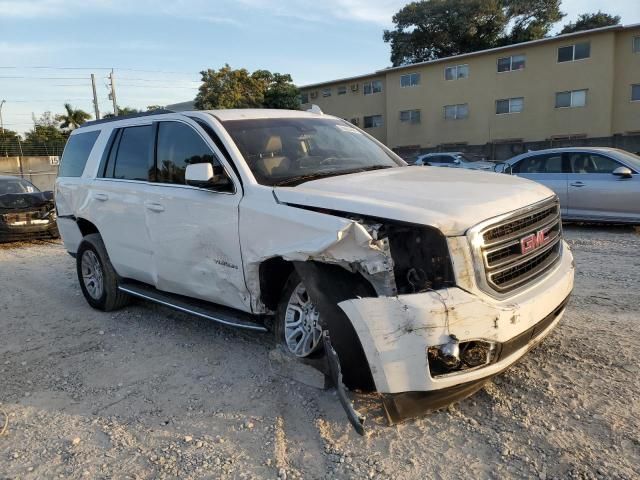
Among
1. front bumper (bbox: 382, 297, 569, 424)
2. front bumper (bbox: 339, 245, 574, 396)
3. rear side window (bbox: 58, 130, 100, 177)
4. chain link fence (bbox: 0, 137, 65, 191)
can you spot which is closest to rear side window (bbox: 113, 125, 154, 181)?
rear side window (bbox: 58, 130, 100, 177)

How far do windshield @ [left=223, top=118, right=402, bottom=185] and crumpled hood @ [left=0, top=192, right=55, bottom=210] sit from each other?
8.56 meters

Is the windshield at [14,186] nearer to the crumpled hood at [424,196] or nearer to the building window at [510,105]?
the crumpled hood at [424,196]

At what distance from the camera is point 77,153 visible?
6.22 m

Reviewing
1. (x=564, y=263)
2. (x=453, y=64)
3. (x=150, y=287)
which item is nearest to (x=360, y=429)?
(x=564, y=263)

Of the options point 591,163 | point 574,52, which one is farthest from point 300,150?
point 574,52

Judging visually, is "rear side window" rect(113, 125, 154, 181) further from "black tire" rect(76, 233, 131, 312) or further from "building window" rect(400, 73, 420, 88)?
"building window" rect(400, 73, 420, 88)

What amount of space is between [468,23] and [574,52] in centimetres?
1477

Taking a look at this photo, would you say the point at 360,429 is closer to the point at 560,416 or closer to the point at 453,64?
the point at 560,416

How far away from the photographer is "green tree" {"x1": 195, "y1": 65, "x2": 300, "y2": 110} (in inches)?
1630

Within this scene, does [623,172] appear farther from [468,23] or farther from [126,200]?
[468,23]

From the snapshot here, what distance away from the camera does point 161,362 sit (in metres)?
4.34

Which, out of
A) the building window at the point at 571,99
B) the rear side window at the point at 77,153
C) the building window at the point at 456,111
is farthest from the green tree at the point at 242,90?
the rear side window at the point at 77,153

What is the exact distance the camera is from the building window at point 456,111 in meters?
34.6

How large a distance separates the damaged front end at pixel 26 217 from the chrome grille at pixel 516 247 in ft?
34.1
